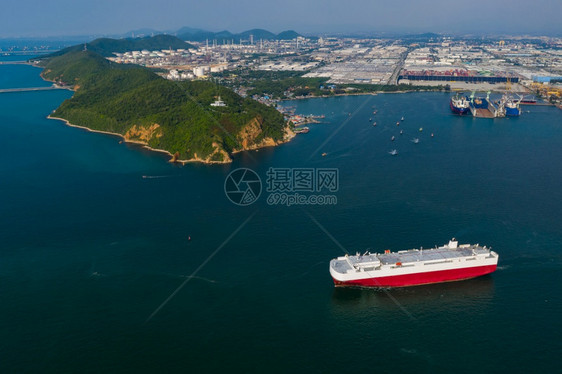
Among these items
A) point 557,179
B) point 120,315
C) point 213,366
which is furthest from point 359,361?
point 557,179

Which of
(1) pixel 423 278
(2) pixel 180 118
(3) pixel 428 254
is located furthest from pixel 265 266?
(2) pixel 180 118

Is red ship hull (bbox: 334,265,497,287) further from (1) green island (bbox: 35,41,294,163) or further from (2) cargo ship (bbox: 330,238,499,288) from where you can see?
(1) green island (bbox: 35,41,294,163)

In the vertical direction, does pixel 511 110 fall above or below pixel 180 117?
above

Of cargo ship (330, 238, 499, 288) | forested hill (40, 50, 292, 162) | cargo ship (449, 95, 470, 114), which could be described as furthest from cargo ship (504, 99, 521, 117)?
cargo ship (330, 238, 499, 288)

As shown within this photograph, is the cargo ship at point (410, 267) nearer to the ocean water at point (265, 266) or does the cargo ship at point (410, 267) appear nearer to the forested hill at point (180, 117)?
the ocean water at point (265, 266)

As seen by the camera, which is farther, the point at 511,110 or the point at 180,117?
the point at 511,110

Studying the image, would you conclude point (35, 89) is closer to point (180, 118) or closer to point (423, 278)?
point (180, 118)

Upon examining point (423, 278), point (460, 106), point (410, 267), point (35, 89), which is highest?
point (35, 89)
